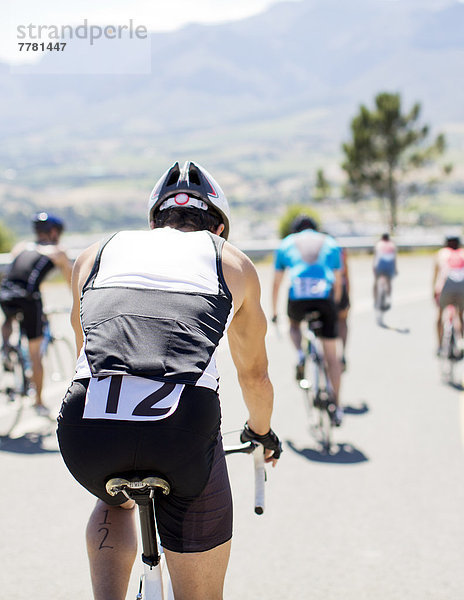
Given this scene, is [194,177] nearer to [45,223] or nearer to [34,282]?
[34,282]

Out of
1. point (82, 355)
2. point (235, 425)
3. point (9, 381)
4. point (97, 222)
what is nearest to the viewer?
point (82, 355)

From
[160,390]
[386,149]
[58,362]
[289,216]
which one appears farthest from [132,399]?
[386,149]

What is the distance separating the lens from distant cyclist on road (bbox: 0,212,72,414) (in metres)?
6.97

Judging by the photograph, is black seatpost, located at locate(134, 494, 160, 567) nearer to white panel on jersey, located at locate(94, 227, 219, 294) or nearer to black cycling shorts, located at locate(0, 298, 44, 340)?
white panel on jersey, located at locate(94, 227, 219, 294)

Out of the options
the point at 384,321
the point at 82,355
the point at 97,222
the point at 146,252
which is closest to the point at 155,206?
the point at 146,252

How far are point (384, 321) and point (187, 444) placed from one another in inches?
439

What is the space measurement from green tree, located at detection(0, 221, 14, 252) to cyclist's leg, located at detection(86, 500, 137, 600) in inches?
966

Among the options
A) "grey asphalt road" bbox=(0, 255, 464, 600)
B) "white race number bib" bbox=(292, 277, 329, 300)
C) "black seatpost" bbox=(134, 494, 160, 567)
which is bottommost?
"grey asphalt road" bbox=(0, 255, 464, 600)

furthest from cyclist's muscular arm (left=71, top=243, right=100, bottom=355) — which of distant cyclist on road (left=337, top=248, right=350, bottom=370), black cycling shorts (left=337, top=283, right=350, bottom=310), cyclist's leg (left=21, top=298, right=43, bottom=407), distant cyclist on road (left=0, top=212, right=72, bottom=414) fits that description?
black cycling shorts (left=337, top=283, right=350, bottom=310)

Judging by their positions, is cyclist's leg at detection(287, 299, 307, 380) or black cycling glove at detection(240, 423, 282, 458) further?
cyclist's leg at detection(287, 299, 307, 380)

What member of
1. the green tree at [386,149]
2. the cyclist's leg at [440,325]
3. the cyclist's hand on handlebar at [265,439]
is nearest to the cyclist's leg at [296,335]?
the cyclist's leg at [440,325]

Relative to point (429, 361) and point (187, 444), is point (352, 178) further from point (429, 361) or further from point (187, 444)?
point (187, 444)

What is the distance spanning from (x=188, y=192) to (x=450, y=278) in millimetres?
6617

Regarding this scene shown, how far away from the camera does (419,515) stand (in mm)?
4871
